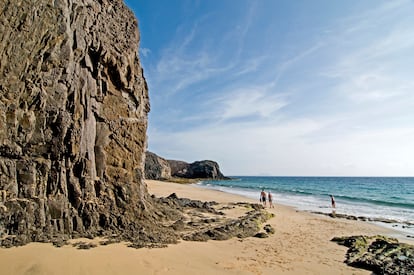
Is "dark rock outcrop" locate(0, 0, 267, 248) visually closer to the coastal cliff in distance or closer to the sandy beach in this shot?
the sandy beach

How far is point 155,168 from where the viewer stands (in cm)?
6881

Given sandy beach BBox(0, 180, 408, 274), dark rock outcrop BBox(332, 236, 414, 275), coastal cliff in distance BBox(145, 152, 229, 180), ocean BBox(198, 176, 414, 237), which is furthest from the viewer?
coastal cliff in distance BBox(145, 152, 229, 180)

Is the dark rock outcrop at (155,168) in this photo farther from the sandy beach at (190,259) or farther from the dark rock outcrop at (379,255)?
the dark rock outcrop at (379,255)

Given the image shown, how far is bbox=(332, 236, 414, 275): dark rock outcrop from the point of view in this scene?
8.78 metres

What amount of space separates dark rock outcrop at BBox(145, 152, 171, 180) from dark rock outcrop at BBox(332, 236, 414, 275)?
58.2 m

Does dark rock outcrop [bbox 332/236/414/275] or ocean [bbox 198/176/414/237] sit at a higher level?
dark rock outcrop [bbox 332/236/414/275]

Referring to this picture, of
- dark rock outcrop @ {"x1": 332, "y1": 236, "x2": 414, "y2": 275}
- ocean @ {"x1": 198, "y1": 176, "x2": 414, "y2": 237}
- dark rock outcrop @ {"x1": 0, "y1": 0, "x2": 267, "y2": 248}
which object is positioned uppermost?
dark rock outcrop @ {"x1": 0, "y1": 0, "x2": 267, "y2": 248}

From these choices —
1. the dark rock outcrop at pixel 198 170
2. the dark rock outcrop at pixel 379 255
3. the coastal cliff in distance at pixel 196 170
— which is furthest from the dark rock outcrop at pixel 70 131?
the dark rock outcrop at pixel 198 170

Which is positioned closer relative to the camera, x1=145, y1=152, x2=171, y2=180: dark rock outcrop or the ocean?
the ocean

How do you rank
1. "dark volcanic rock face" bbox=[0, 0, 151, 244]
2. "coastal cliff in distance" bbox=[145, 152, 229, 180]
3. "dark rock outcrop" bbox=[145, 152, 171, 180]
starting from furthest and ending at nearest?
"coastal cliff in distance" bbox=[145, 152, 229, 180] → "dark rock outcrop" bbox=[145, 152, 171, 180] → "dark volcanic rock face" bbox=[0, 0, 151, 244]

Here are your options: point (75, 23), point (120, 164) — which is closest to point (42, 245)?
point (120, 164)

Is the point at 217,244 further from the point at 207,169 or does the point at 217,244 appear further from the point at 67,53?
the point at 207,169

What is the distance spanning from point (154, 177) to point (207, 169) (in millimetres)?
35761

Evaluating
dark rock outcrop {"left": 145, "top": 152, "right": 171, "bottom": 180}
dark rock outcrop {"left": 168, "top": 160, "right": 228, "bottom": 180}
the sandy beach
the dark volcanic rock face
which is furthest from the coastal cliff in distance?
the sandy beach
